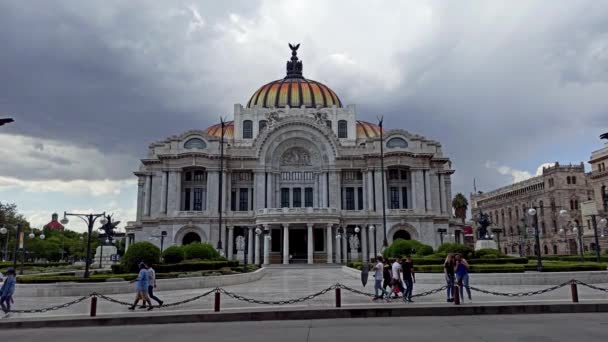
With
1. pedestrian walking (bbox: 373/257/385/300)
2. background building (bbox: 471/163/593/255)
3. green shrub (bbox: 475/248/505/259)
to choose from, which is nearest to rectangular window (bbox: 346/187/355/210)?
green shrub (bbox: 475/248/505/259)

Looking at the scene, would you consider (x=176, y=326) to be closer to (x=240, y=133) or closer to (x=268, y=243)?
(x=268, y=243)

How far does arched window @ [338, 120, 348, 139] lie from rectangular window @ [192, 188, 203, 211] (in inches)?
979

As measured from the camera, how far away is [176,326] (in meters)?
15.4

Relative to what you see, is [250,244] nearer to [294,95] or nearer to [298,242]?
[298,242]

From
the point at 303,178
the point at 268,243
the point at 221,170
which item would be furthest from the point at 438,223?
the point at 221,170

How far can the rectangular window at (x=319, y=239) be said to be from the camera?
6656 centimetres

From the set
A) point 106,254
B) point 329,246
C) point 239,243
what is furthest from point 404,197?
point 106,254

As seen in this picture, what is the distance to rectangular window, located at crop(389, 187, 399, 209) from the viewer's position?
6756 centimetres

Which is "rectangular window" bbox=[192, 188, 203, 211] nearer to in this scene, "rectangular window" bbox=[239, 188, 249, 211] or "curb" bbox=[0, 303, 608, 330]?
"rectangular window" bbox=[239, 188, 249, 211]

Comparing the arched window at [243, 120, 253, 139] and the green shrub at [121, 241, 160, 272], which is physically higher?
the arched window at [243, 120, 253, 139]

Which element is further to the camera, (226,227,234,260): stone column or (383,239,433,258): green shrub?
(226,227,234,260): stone column

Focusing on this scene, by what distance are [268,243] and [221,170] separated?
11538 mm

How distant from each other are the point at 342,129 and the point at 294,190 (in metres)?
15.4

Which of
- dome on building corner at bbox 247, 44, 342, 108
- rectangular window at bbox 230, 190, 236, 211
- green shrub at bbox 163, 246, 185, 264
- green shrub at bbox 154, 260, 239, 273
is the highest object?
dome on building corner at bbox 247, 44, 342, 108
